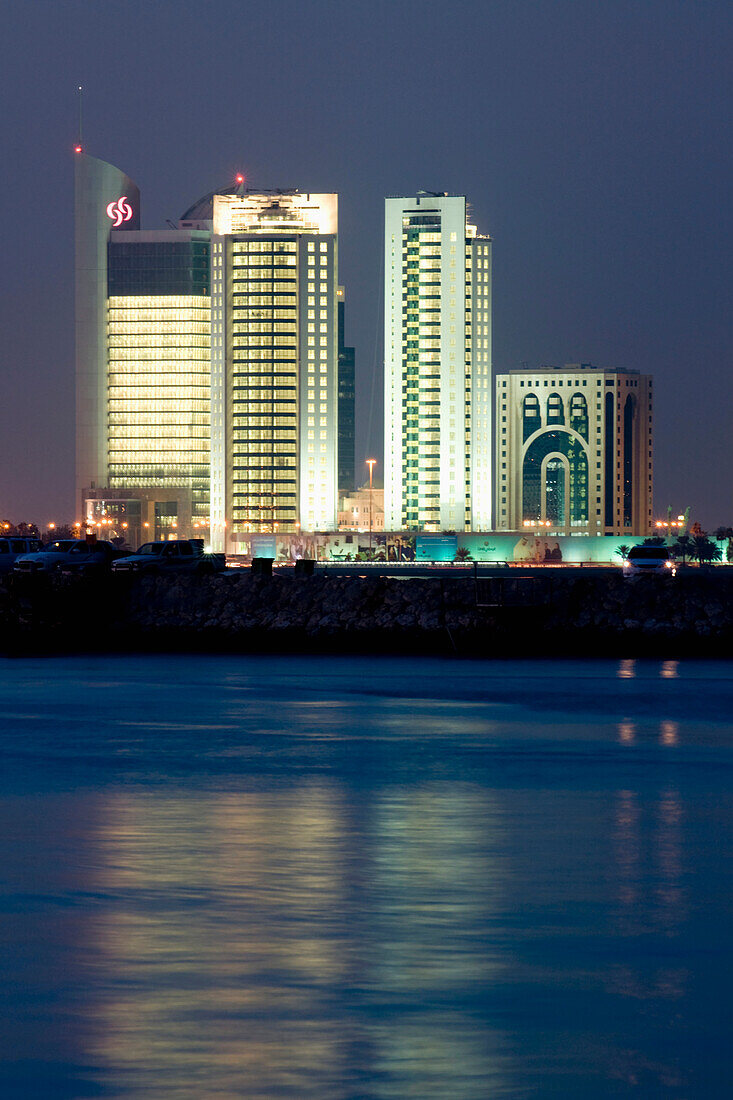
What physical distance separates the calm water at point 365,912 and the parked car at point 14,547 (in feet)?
164

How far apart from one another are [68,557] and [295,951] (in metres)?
66.2

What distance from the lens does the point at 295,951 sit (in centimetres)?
1577

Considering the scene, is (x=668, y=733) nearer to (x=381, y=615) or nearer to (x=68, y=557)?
(x=381, y=615)

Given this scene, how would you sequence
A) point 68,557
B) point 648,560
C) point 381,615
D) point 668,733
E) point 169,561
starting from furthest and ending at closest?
point 648,560
point 169,561
point 68,557
point 381,615
point 668,733

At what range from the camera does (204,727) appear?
37594mm

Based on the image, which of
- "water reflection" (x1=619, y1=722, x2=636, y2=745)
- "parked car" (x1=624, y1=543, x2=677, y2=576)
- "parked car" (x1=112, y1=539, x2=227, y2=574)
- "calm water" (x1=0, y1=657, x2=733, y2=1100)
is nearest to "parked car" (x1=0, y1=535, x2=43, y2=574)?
"parked car" (x1=112, y1=539, x2=227, y2=574)

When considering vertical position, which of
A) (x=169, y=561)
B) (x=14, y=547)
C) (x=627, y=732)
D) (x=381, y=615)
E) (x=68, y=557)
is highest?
(x=14, y=547)

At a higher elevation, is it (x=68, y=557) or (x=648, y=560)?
(x=68, y=557)

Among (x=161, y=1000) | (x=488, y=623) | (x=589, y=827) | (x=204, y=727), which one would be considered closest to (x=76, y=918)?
(x=161, y=1000)

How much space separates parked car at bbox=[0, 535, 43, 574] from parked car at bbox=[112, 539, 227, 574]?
524 centimetres

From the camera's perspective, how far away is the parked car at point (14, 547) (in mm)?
86250

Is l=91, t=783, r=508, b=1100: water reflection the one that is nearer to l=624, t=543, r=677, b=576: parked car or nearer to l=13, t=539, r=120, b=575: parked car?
l=13, t=539, r=120, b=575: parked car

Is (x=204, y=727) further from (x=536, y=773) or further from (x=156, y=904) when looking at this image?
(x=156, y=904)

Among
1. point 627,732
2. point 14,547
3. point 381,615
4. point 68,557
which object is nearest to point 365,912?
point 627,732
